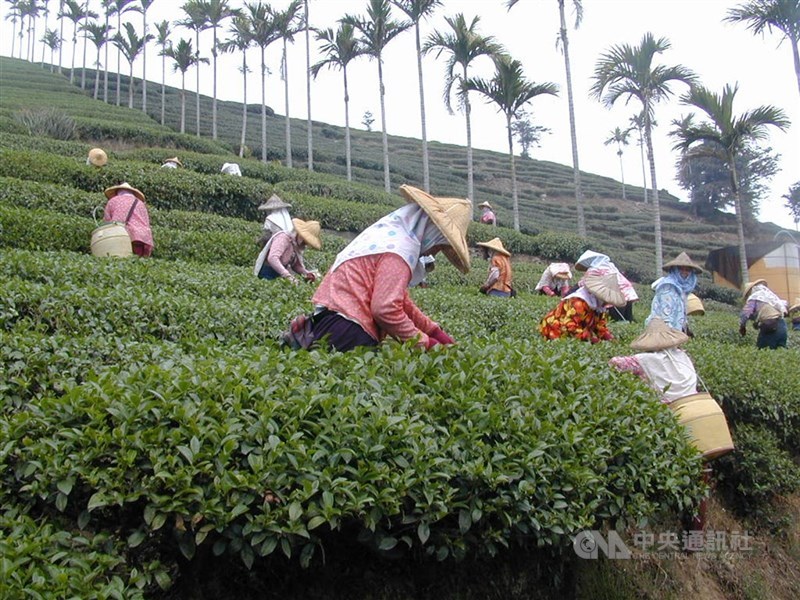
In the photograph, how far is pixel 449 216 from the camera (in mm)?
4008

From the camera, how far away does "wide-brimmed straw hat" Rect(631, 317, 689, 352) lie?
461 cm

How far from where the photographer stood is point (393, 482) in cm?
284

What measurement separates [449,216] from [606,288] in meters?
2.60

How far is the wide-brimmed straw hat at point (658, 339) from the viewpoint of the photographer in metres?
4.61

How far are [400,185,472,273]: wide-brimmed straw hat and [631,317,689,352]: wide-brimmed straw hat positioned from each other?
138cm

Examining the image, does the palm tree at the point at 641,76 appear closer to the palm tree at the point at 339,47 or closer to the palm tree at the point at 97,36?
the palm tree at the point at 339,47

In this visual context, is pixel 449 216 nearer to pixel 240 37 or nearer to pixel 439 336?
pixel 439 336

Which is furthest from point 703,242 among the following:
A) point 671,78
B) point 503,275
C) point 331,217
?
point 503,275

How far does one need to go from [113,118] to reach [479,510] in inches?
1346

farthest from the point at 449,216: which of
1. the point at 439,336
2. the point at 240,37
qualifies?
the point at 240,37

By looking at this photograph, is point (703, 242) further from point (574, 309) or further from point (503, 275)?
point (574, 309)

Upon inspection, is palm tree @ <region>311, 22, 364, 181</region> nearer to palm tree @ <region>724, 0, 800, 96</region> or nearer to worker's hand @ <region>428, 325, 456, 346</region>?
palm tree @ <region>724, 0, 800, 96</region>

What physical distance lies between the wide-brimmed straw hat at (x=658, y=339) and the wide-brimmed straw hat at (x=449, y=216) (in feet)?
4.52

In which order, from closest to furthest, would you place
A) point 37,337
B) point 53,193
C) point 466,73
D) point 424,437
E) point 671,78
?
1. point 424,437
2. point 37,337
3. point 53,193
4. point 671,78
5. point 466,73
